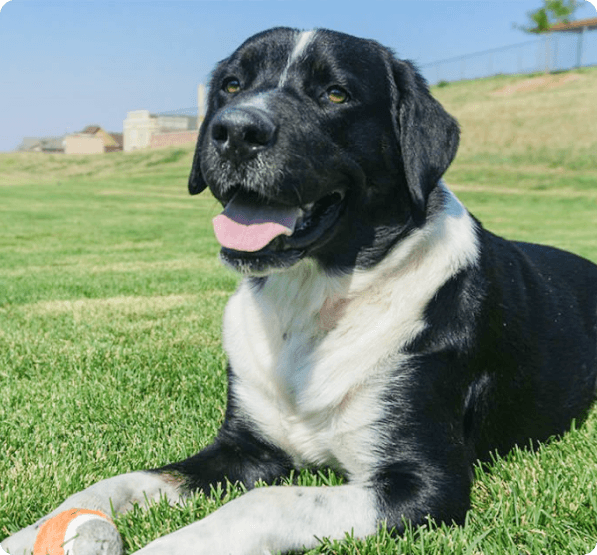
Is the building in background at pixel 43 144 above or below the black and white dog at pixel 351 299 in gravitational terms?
below

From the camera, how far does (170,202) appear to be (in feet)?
102

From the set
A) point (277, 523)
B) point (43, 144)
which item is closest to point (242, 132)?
point (277, 523)

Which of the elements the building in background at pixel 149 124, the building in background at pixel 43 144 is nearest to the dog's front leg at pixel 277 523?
the building in background at pixel 149 124

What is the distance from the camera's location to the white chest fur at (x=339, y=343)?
9.83ft

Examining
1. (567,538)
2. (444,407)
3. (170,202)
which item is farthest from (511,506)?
(170,202)

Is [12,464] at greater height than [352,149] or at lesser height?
lesser

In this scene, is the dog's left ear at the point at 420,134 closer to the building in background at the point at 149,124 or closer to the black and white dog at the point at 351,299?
the black and white dog at the point at 351,299

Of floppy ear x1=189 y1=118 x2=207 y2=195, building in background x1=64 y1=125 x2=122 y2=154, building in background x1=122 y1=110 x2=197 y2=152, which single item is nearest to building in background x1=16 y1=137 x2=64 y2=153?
building in background x1=64 y1=125 x2=122 y2=154

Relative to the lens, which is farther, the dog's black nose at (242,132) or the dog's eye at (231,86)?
the dog's eye at (231,86)

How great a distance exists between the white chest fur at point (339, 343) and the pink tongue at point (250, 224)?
0.29m

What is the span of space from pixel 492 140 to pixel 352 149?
1625 inches

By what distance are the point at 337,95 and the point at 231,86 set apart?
59 centimetres

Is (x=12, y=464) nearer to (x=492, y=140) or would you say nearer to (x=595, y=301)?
(x=595, y=301)

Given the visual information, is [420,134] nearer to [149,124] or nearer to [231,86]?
[231,86]
